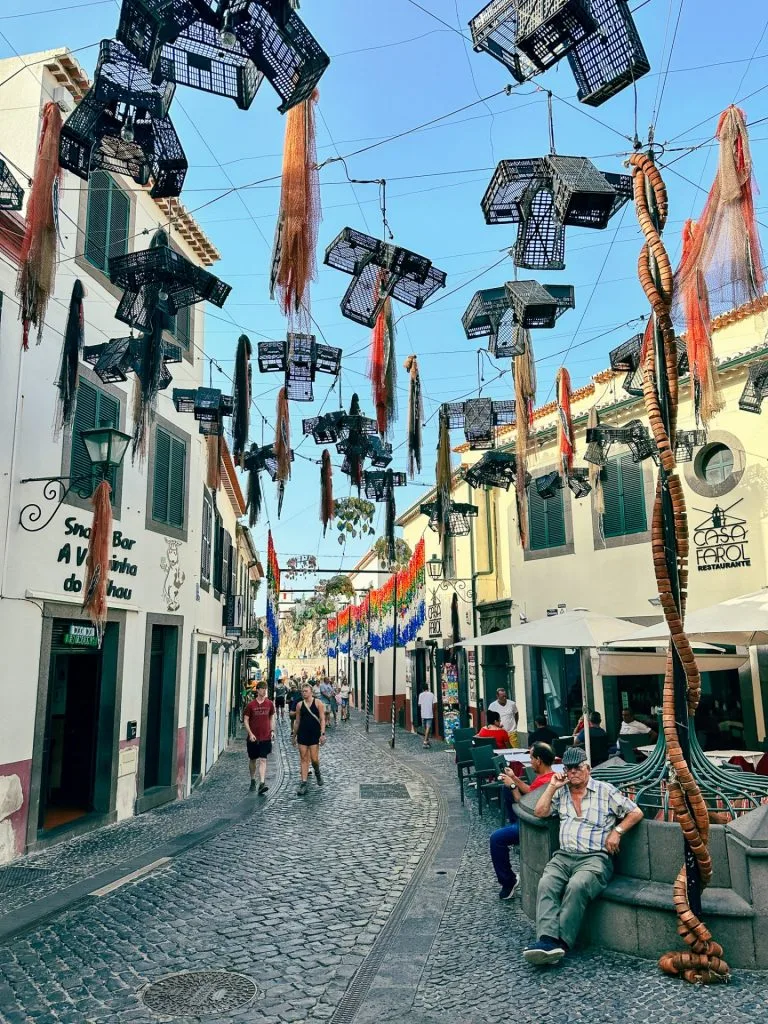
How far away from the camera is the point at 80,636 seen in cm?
1003

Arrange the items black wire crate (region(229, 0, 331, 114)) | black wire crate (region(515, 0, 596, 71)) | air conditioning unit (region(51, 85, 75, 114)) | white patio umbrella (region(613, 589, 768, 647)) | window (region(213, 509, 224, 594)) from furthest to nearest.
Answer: window (region(213, 509, 224, 594))
air conditioning unit (region(51, 85, 75, 114))
white patio umbrella (region(613, 589, 768, 647))
black wire crate (region(515, 0, 596, 71))
black wire crate (region(229, 0, 331, 114))

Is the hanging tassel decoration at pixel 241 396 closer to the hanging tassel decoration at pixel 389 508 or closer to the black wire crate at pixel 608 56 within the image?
the hanging tassel decoration at pixel 389 508

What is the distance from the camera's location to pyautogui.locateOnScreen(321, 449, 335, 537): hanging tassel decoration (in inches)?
443

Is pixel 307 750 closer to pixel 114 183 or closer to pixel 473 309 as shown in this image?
pixel 473 309

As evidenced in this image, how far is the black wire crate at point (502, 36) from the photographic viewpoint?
4.86m

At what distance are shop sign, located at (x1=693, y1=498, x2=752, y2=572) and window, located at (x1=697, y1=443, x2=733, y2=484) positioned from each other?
60 centimetres

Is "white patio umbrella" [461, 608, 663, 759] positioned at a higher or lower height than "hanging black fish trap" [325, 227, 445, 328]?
lower

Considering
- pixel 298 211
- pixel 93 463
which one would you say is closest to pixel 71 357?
pixel 93 463

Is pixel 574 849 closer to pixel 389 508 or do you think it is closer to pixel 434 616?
pixel 389 508

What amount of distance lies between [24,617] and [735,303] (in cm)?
852

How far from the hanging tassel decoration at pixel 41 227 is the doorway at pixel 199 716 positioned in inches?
411

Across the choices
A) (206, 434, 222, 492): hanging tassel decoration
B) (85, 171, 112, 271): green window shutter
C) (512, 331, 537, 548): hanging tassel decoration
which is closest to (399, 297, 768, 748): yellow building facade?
(512, 331, 537, 548): hanging tassel decoration

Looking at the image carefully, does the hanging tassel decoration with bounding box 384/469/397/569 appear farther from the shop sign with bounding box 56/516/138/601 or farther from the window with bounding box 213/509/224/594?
the window with bounding box 213/509/224/594

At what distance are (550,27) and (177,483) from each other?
34.6 feet
